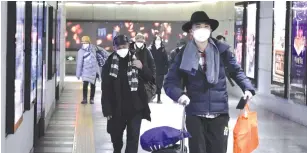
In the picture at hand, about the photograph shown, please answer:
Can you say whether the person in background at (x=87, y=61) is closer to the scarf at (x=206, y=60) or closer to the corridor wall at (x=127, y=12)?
the scarf at (x=206, y=60)

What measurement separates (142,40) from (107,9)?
54.3 ft

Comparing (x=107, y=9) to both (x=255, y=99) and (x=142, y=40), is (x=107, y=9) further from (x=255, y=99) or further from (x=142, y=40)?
(x=142, y=40)

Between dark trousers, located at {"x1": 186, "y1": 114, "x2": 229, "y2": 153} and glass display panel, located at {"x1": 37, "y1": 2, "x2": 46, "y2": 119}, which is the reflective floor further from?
dark trousers, located at {"x1": 186, "y1": 114, "x2": 229, "y2": 153}

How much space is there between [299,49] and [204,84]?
751cm

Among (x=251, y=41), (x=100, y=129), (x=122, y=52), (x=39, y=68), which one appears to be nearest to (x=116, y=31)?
(x=251, y=41)

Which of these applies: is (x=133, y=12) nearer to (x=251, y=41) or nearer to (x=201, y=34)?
(x=251, y=41)

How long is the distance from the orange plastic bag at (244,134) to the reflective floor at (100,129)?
3.20 m

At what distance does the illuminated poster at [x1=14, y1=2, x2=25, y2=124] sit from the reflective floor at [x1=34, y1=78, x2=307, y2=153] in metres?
2.50

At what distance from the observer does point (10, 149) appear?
5926 millimetres

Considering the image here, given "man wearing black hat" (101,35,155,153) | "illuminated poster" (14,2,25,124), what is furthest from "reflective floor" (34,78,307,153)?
"illuminated poster" (14,2,25,124)

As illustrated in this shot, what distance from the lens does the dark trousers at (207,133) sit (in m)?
5.46

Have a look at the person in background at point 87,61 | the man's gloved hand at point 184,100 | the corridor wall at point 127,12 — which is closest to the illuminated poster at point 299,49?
the person in background at point 87,61

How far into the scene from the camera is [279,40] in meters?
14.1

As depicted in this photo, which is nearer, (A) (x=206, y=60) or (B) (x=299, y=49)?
(A) (x=206, y=60)
